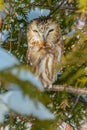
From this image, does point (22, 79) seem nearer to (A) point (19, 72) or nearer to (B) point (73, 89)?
(A) point (19, 72)

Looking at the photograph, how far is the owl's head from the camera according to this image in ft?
9.66

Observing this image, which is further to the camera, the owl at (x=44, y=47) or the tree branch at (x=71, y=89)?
the owl at (x=44, y=47)

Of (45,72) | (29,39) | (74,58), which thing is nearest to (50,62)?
(45,72)

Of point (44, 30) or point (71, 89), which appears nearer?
point (71, 89)

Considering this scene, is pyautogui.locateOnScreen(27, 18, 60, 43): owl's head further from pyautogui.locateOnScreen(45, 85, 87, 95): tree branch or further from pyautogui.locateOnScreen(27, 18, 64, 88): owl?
pyautogui.locateOnScreen(45, 85, 87, 95): tree branch

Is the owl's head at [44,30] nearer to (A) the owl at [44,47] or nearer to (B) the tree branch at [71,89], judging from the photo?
(A) the owl at [44,47]

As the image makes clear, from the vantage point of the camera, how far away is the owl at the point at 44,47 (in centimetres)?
295

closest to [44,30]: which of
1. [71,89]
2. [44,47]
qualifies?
[44,47]

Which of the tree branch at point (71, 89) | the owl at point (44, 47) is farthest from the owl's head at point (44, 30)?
the tree branch at point (71, 89)

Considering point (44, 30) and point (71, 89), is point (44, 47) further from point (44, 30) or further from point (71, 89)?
point (71, 89)

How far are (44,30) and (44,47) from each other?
150 mm

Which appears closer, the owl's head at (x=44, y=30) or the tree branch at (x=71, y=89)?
the tree branch at (x=71, y=89)

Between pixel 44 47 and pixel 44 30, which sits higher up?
pixel 44 30

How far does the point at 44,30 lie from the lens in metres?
3.00
